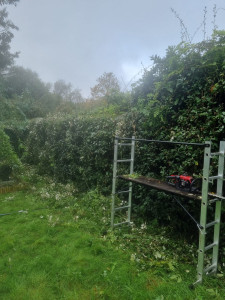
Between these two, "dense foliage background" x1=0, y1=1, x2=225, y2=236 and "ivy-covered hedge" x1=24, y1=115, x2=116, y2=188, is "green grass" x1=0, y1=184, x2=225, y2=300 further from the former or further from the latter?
"ivy-covered hedge" x1=24, y1=115, x2=116, y2=188

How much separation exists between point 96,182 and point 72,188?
85 cm

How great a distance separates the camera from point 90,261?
2.79 meters

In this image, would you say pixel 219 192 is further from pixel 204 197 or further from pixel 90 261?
pixel 90 261

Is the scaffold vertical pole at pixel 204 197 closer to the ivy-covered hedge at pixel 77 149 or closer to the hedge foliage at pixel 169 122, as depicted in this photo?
the hedge foliage at pixel 169 122

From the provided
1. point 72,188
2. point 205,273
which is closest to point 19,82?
point 72,188

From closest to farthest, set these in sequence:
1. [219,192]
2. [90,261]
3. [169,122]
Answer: [219,192] → [90,261] → [169,122]

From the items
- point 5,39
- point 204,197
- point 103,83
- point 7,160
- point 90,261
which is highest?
point 5,39

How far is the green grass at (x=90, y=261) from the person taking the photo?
225 cm

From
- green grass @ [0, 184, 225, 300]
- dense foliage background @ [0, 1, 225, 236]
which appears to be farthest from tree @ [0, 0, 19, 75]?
green grass @ [0, 184, 225, 300]

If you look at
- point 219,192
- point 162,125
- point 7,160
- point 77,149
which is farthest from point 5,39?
point 219,192

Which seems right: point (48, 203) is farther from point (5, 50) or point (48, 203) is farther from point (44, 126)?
point (5, 50)

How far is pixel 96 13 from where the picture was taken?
10.3 metres

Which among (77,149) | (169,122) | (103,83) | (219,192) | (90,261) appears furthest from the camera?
(103,83)

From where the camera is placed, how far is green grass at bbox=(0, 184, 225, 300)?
88.4 inches
